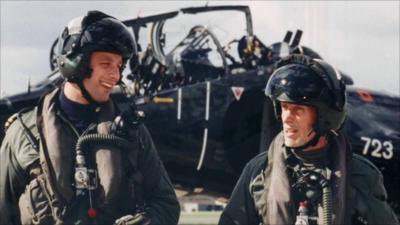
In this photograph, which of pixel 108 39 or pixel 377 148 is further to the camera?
pixel 377 148

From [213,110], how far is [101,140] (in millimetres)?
6227

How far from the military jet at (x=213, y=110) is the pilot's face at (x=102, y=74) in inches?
224

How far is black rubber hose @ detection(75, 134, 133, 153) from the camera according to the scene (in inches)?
169

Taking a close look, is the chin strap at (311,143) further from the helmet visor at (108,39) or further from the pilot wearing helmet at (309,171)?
the helmet visor at (108,39)

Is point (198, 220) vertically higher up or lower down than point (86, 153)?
lower down

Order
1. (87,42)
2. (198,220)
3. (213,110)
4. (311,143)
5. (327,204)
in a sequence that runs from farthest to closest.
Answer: (198,220)
(213,110)
(87,42)
(311,143)
(327,204)

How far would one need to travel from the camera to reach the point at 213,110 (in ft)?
34.4

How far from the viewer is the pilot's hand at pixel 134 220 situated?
14.0 feet

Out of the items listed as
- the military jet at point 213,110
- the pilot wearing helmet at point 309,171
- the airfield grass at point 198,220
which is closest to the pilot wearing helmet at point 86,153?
the pilot wearing helmet at point 309,171

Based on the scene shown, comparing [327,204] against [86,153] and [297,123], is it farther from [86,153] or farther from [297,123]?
[86,153]

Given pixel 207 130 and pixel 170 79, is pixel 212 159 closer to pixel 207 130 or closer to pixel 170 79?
pixel 207 130

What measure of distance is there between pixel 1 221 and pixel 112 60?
1.02 metres

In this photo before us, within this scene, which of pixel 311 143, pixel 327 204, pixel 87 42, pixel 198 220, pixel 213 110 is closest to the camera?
pixel 327 204

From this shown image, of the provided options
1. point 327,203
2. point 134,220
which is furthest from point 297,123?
point 134,220
